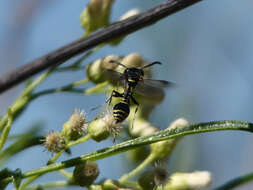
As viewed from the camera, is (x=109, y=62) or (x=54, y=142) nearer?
(x=54, y=142)

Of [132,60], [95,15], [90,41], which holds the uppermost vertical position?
[95,15]

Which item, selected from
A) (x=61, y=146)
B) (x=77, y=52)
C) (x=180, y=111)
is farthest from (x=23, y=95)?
(x=180, y=111)

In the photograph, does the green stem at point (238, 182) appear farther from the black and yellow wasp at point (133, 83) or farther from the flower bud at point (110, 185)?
the black and yellow wasp at point (133, 83)

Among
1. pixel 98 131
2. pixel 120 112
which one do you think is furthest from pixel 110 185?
pixel 120 112

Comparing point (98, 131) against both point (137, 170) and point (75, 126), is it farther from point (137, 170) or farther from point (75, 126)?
point (137, 170)

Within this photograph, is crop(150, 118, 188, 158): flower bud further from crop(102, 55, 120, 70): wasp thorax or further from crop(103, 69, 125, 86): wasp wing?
crop(102, 55, 120, 70): wasp thorax

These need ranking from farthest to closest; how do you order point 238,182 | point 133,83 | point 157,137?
1. point 133,83
2. point 238,182
3. point 157,137
